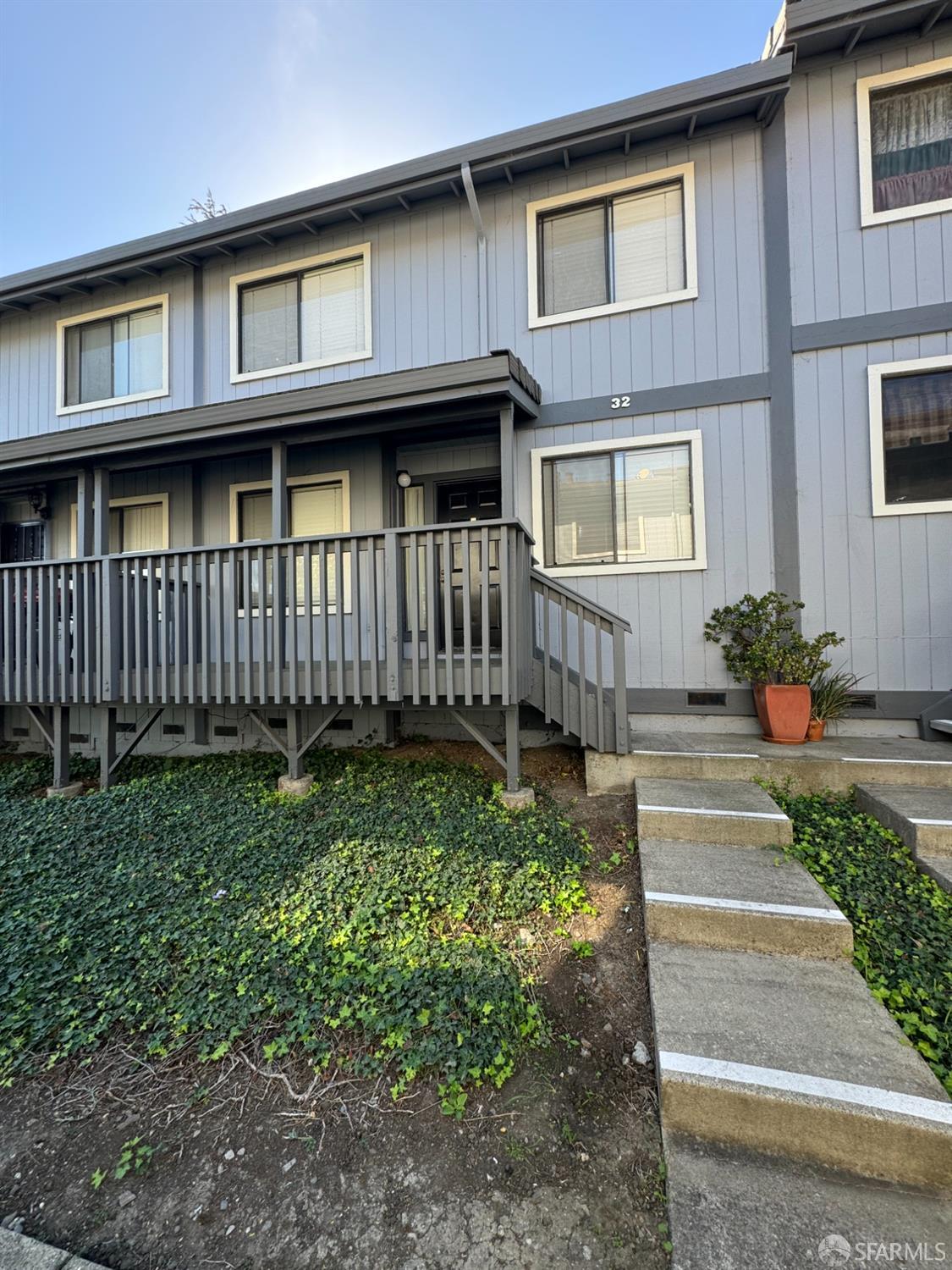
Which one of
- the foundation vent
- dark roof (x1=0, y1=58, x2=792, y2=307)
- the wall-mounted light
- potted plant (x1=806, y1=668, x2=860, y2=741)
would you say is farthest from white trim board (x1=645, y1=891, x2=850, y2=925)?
the wall-mounted light

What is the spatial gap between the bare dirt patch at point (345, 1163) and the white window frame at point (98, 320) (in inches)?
288

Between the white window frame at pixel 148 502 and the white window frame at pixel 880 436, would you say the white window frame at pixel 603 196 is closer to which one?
the white window frame at pixel 880 436

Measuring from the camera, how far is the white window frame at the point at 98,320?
6.89 metres

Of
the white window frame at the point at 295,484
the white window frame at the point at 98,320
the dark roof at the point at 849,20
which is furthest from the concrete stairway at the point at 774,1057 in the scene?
the white window frame at the point at 98,320

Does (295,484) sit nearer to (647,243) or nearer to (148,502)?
(148,502)

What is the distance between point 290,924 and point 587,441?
4.72 m

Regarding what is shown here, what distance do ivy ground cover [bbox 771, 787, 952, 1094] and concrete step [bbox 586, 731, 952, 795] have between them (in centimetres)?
21

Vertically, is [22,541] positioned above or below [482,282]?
below

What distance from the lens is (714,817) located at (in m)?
3.15

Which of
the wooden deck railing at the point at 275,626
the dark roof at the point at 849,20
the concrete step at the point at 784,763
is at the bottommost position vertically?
the concrete step at the point at 784,763

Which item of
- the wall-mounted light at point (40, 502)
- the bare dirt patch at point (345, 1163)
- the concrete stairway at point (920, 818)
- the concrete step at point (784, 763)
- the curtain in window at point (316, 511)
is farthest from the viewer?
the wall-mounted light at point (40, 502)

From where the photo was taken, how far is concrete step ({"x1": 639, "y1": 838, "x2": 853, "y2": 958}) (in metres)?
2.31

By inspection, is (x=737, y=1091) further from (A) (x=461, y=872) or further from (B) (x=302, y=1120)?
(A) (x=461, y=872)

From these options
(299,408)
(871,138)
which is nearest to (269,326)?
(299,408)
